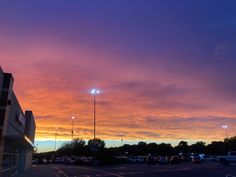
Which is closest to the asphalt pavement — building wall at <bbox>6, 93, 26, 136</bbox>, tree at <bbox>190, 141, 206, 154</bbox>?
building wall at <bbox>6, 93, 26, 136</bbox>

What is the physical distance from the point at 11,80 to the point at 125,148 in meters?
175

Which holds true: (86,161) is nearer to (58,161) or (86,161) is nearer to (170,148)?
(58,161)

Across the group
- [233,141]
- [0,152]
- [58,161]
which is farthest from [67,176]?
[233,141]

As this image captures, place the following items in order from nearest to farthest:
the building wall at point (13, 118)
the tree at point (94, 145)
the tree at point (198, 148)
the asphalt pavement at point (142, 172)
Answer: the building wall at point (13, 118)
the asphalt pavement at point (142, 172)
the tree at point (94, 145)
the tree at point (198, 148)

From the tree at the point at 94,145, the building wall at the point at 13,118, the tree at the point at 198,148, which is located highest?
the tree at the point at 198,148

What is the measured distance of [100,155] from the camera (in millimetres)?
87625

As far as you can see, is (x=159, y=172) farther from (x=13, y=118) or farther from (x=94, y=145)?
(x=94, y=145)

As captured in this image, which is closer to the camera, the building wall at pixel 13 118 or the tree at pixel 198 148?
the building wall at pixel 13 118

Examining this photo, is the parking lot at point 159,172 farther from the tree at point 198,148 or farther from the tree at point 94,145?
the tree at point 198,148

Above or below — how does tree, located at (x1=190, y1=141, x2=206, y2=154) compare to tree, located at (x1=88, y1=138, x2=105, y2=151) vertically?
above

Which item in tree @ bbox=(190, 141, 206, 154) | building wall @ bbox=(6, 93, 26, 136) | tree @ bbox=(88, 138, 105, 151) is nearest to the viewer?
building wall @ bbox=(6, 93, 26, 136)

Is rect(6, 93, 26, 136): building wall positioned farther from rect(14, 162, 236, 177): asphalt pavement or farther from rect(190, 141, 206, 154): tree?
rect(190, 141, 206, 154): tree

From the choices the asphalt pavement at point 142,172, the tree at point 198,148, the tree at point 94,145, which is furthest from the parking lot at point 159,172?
the tree at point 198,148

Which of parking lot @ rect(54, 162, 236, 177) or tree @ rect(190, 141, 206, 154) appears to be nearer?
parking lot @ rect(54, 162, 236, 177)
